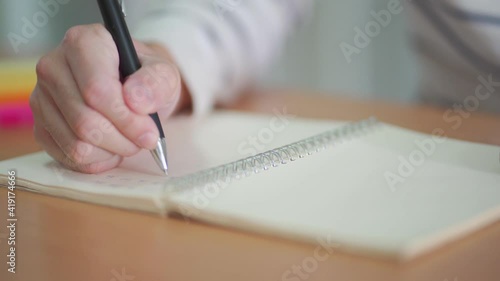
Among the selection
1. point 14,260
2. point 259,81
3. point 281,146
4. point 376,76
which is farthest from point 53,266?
point 376,76

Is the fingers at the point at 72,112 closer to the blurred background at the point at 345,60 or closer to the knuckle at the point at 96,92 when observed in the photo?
the knuckle at the point at 96,92

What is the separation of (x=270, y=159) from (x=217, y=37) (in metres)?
0.37

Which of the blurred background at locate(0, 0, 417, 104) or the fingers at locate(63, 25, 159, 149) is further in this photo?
the blurred background at locate(0, 0, 417, 104)

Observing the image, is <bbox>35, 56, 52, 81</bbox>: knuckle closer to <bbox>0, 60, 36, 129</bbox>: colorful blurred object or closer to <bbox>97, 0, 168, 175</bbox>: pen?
<bbox>97, 0, 168, 175</bbox>: pen

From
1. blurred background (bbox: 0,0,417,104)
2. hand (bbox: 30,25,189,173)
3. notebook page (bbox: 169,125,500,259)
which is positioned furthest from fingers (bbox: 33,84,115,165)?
blurred background (bbox: 0,0,417,104)

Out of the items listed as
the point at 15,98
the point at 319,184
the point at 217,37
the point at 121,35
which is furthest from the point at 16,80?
the point at 319,184

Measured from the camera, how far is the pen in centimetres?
52

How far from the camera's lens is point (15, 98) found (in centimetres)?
78

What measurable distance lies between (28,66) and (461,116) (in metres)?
0.55

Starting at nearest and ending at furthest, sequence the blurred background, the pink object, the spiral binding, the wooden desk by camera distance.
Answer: the wooden desk, the spiral binding, the pink object, the blurred background

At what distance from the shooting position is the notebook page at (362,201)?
38 centimetres

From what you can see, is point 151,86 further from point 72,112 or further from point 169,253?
point 169,253

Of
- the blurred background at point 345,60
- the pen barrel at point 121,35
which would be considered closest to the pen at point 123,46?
the pen barrel at point 121,35

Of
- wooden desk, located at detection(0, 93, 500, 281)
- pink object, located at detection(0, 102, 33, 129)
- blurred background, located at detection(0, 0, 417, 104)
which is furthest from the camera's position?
blurred background, located at detection(0, 0, 417, 104)
